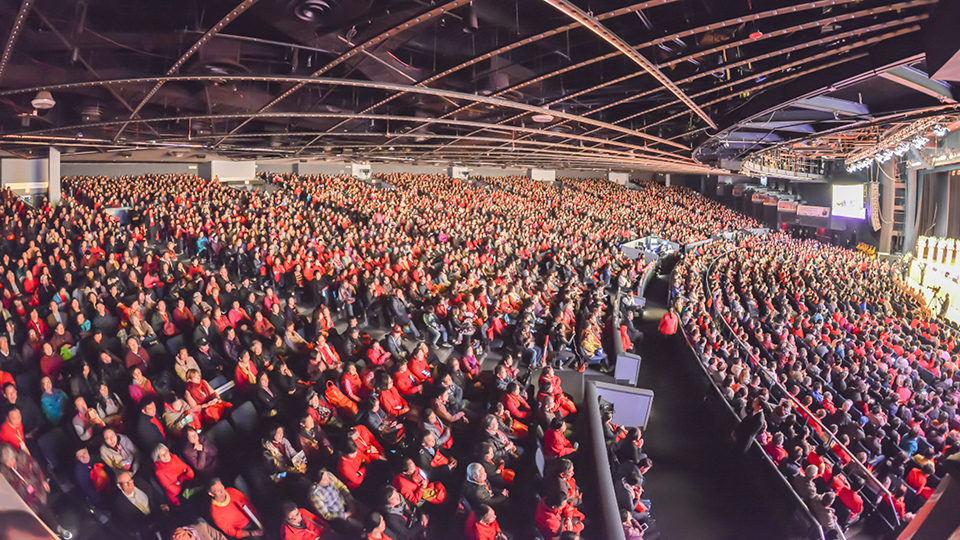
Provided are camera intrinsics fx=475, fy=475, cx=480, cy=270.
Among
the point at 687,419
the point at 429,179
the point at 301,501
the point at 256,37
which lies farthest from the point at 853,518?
the point at 429,179

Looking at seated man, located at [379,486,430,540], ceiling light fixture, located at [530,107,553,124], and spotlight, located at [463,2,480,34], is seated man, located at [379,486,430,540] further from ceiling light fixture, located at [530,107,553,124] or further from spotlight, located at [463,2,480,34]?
ceiling light fixture, located at [530,107,553,124]

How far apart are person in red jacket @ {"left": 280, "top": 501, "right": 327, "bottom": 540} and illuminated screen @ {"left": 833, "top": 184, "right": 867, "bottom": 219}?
42998mm

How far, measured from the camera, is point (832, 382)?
35.6ft

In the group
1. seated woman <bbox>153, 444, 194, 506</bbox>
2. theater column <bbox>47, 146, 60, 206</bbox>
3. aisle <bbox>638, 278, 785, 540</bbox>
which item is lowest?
aisle <bbox>638, 278, 785, 540</bbox>

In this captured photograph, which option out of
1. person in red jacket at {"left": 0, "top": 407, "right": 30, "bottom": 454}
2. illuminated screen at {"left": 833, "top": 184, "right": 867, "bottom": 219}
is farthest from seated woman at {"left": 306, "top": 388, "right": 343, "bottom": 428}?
illuminated screen at {"left": 833, "top": 184, "right": 867, "bottom": 219}

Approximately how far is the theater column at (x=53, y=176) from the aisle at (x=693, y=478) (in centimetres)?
2432

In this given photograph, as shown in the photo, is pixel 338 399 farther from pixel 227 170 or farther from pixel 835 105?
pixel 227 170

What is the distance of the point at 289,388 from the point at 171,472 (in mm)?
1948

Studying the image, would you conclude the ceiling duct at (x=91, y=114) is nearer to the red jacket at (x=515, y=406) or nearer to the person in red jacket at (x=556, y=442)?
the red jacket at (x=515, y=406)

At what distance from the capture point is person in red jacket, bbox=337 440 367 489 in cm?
478

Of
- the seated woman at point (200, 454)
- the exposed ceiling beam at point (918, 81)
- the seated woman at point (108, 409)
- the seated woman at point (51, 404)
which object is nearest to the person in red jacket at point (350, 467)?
the seated woman at point (200, 454)

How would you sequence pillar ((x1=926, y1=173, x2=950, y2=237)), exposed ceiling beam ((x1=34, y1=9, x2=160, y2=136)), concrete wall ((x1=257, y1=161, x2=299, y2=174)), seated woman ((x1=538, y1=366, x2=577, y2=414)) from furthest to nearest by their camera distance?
concrete wall ((x1=257, y1=161, x2=299, y2=174))
pillar ((x1=926, y1=173, x2=950, y2=237))
seated woman ((x1=538, y1=366, x2=577, y2=414))
exposed ceiling beam ((x1=34, y1=9, x2=160, y2=136))

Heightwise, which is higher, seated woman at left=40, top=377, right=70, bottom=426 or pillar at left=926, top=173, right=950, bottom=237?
pillar at left=926, top=173, right=950, bottom=237

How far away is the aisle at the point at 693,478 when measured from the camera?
5.72 meters
